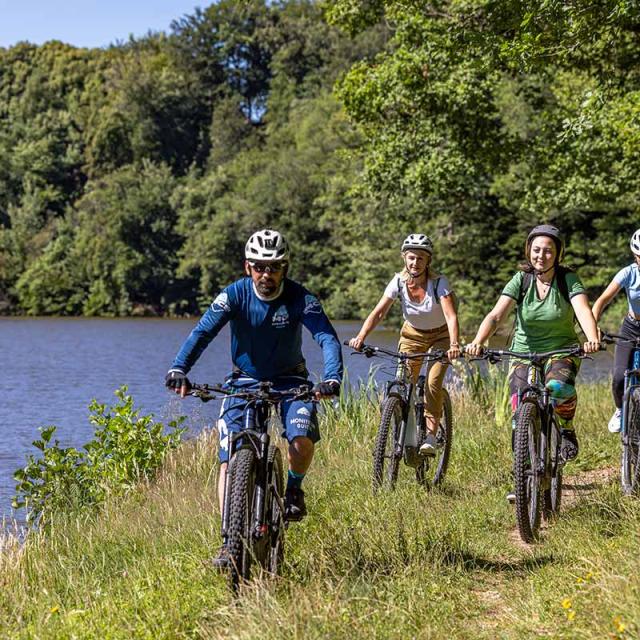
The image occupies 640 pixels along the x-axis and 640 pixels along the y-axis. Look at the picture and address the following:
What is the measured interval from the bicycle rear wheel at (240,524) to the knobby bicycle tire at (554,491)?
2738 millimetres

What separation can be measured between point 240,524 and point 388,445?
10.6ft

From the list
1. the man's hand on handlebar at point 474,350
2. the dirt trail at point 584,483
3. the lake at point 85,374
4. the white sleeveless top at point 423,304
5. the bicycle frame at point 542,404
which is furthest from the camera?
the lake at point 85,374

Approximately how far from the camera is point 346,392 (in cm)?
1277

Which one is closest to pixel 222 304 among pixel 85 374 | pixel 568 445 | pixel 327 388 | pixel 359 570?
pixel 327 388

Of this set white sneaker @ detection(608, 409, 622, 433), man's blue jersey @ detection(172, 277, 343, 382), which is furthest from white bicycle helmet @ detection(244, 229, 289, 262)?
white sneaker @ detection(608, 409, 622, 433)

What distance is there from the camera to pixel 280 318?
5.96 m

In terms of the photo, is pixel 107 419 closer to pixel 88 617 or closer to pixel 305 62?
pixel 88 617

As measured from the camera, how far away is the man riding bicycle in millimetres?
5855

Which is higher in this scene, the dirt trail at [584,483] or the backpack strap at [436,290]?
the backpack strap at [436,290]

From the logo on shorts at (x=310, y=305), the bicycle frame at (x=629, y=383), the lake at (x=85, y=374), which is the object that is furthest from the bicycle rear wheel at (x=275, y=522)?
the lake at (x=85, y=374)

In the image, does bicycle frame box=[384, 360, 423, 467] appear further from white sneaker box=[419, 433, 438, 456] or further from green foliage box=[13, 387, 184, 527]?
green foliage box=[13, 387, 184, 527]

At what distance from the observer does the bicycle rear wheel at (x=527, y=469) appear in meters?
6.78

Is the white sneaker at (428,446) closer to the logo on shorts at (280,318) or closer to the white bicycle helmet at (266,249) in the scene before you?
the logo on shorts at (280,318)

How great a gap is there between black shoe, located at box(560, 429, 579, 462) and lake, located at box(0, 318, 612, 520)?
357 centimetres
